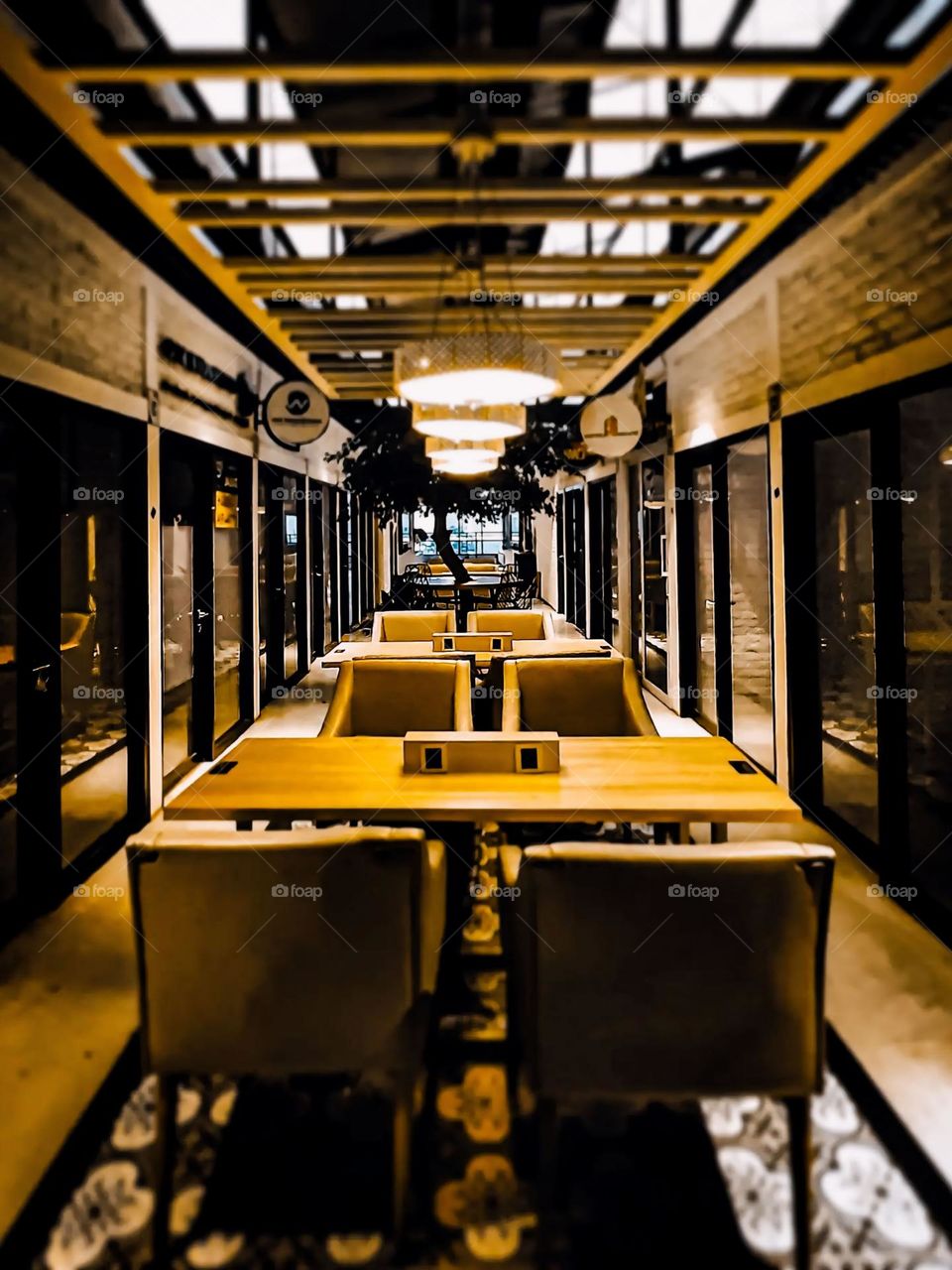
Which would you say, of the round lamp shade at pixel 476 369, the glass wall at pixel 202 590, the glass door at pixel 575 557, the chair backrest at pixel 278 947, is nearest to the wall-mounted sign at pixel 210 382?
the glass wall at pixel 202 590

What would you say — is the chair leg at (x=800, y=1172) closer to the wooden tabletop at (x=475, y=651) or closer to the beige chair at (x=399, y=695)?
the beige chair at (x=399, y=695)

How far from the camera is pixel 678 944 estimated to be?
5.52ft

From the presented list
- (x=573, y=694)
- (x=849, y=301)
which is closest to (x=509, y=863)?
(x=573, y=694)

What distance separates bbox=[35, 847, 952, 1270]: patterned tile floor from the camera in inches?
68.9

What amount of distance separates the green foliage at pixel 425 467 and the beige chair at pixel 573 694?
14.3 feet

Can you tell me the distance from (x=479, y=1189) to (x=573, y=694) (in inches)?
93.0

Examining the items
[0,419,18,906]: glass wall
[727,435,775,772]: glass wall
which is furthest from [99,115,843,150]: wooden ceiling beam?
[727,435,775,772]: glass wall

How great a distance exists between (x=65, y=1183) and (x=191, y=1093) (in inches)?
14.5

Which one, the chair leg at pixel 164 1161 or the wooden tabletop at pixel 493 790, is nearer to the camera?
the chair leg at pixel 164 1161

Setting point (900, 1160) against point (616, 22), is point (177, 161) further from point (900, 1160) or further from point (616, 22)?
point (900, 1160)

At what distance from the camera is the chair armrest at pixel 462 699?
3854mm

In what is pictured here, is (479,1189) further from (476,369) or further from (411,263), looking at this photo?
(411,263)

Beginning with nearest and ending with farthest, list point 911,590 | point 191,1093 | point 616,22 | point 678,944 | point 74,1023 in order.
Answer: point 678,944
point 191,1093
point 74,1023
point 616,22
point 911,590

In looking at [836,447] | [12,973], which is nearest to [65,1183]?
[12,973]
